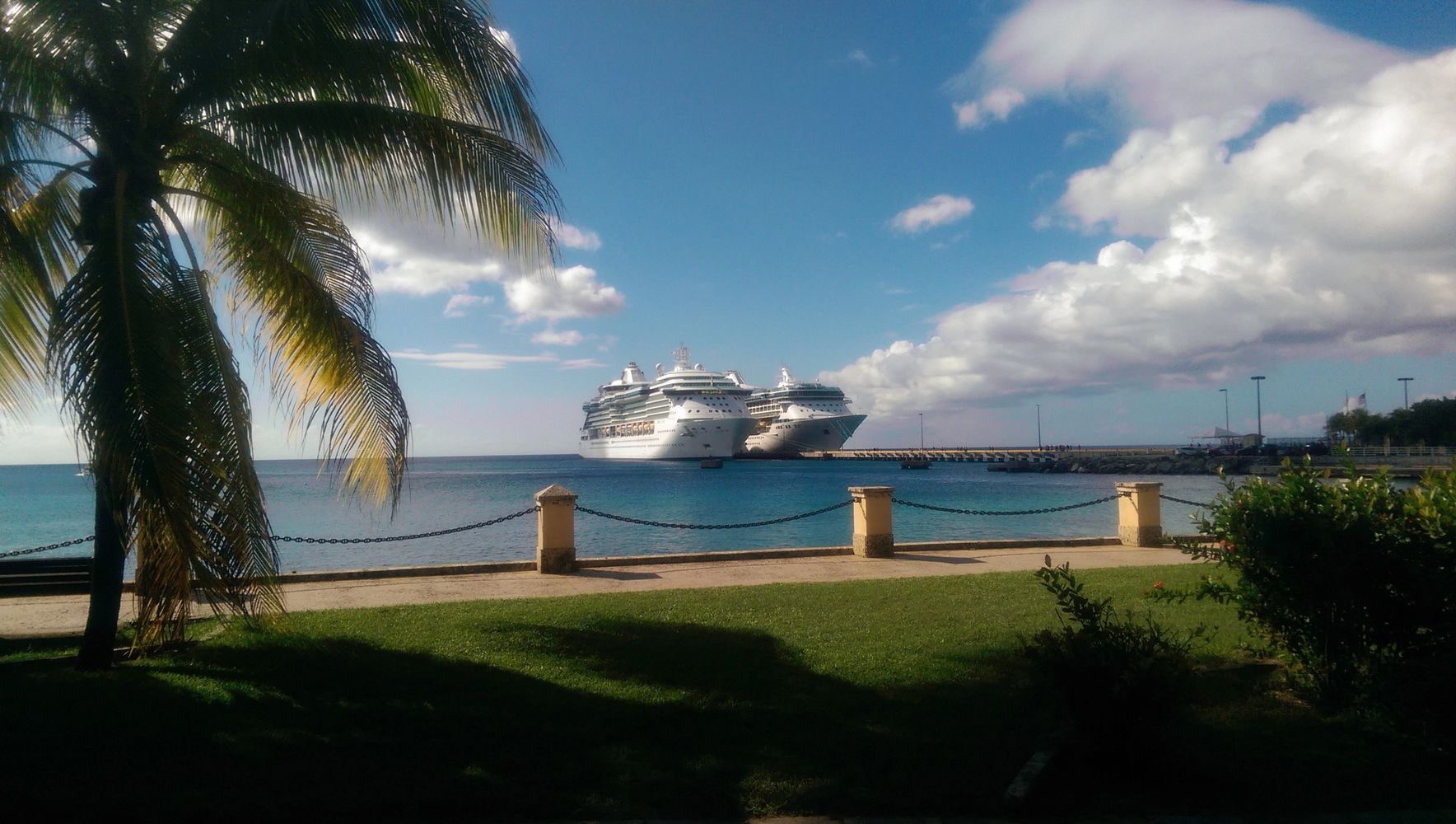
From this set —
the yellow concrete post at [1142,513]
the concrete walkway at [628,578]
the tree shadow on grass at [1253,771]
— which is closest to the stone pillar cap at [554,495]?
the concrete walkway at [628,578]

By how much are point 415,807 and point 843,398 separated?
7977cm

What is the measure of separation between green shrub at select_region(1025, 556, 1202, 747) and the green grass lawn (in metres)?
0.14

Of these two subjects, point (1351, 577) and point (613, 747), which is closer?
point (613, 747)

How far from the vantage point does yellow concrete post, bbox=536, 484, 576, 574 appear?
9.99m

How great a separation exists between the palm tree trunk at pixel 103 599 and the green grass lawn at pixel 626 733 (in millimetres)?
183

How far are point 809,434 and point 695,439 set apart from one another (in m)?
13.8

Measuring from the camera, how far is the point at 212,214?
677 centimetres

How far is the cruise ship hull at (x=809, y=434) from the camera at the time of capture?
8000cm

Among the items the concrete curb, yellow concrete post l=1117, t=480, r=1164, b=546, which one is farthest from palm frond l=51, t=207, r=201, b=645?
yellow concrete post l=1117, t=480, r=1164, b=546

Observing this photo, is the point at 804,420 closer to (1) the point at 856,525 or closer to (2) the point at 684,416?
(2) the point at 684,416

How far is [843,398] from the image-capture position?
269 ft

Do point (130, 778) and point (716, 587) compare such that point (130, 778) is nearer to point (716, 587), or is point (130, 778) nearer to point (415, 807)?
point (415, 807)

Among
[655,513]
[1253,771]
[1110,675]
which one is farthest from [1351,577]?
[655,513]

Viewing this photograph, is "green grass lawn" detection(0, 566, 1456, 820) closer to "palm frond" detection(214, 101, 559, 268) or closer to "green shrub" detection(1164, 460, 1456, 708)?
"green shrub" detection(1164, 460, 1456, 708)
